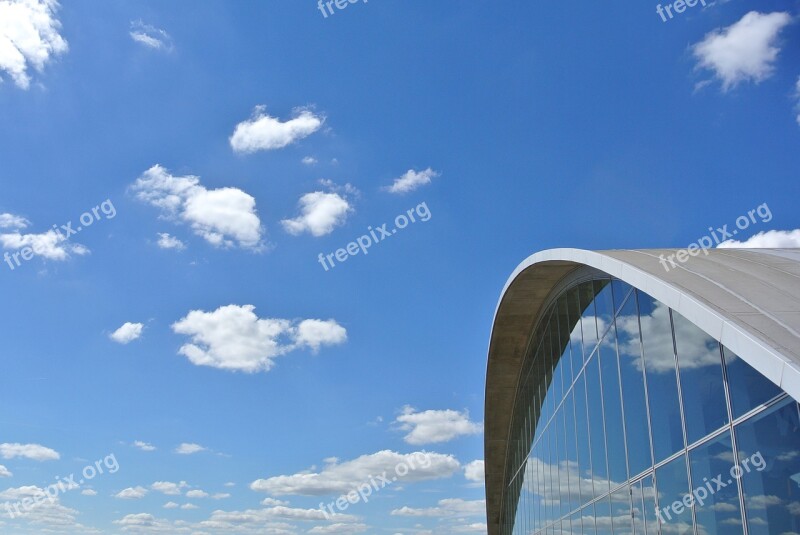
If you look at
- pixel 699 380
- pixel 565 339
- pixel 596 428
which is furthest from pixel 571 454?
pixel 699 380

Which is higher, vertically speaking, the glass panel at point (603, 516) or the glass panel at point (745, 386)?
the glass panel at point (745, 386)

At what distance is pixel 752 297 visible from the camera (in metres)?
7.95

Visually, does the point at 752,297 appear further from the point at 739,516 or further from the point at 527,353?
the point at 527,353

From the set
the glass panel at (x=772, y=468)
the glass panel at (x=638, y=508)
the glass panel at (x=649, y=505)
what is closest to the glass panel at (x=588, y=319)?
the glass panel at (x=638, y=508)

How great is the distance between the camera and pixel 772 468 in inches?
287

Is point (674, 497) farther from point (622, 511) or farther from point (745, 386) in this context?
point (745, 386)

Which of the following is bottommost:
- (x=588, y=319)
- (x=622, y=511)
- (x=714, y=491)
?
(x=714, y=491)

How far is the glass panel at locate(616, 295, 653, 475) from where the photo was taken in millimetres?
10812

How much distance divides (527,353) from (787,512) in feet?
47.6

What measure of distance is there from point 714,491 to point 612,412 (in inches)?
160

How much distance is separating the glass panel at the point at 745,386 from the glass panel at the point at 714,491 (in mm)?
497

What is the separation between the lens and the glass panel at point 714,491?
8000mm

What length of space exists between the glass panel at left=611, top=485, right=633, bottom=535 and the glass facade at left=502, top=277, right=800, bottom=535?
2 cm

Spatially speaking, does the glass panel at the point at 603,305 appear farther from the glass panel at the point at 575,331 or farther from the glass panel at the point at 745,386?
the glass panel at the point at 745,386
